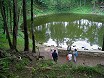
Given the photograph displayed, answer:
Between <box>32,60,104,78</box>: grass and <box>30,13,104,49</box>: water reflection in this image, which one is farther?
<box>30,13,104,49</box>: water reflection

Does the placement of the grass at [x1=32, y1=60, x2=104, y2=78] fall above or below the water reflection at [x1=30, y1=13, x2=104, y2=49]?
above

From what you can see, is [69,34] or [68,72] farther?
[69,34]

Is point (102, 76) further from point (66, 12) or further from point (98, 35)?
point (66, 12)

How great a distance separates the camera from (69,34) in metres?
37.4

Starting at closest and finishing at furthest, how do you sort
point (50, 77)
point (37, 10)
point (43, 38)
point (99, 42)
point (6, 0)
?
point (50, 77)
point (6, 0)
point (99, 42)
point (43, 38)
point (37, 10)

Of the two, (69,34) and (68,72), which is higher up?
(68,72)

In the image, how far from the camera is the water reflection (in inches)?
1275

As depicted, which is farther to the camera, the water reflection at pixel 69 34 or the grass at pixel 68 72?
the water reflection at pixel 69 34

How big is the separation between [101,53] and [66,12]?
137 feet

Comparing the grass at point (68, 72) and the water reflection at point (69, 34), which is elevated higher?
the grass at point (68, 72)

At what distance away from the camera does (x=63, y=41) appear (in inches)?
1315

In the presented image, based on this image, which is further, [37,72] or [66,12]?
[66,12]

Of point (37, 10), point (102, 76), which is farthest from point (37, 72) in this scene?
point (37, 10)

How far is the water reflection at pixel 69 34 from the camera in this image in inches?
1275
